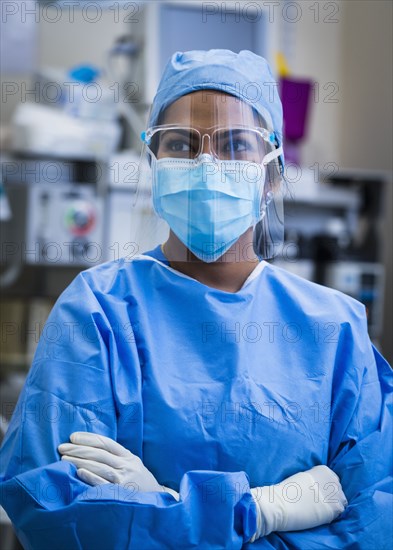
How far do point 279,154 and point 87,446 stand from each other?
0.55 meters

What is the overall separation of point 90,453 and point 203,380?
0.67 ft

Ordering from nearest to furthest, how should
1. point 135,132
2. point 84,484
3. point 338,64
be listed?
point 84,484, point 135,132, point 338,64

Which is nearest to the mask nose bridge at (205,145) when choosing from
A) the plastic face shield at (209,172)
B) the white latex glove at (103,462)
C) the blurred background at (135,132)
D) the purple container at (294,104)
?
the plastic face shield at (209,172)

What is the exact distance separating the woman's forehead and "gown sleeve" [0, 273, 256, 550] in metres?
0.32

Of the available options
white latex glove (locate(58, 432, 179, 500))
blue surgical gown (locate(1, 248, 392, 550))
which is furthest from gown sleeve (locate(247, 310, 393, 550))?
white latex glove (locate(58, 432, 179, 500))

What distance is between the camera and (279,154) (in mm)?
1207

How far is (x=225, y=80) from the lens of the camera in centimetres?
115

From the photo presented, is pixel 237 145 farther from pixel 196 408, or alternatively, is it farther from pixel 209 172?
pixel 196 408

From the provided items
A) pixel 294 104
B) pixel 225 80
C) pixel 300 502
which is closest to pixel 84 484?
pixel 300 502

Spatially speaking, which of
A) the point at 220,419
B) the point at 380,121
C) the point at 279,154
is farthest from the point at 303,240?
the point at 220,419

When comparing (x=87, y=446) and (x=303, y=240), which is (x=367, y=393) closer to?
(x=87, y=446)

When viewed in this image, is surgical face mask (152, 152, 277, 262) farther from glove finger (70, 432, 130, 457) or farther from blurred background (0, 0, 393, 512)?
blurred background (0, 0, 393, 512)

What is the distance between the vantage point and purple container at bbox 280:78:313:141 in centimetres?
300

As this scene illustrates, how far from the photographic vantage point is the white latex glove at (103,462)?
971 mm
